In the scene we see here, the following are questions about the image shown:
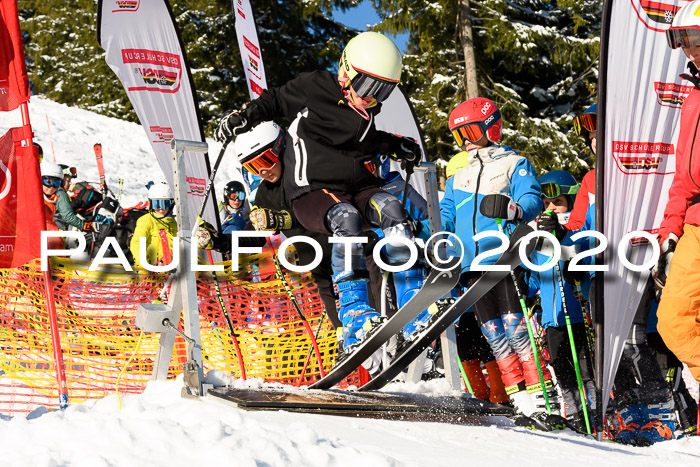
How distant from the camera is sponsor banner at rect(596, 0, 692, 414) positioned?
4883mm

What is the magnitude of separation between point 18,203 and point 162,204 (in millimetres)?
3007

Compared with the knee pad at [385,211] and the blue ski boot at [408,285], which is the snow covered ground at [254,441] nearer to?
the blue ski boot at [408,285]

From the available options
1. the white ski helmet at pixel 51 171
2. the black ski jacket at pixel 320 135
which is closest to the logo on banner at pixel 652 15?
the black ski jacket at pixel 320 135

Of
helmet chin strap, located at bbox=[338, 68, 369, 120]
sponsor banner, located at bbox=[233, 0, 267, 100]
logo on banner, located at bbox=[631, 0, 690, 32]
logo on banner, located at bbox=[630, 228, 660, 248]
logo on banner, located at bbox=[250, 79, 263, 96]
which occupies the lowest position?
logo on banner, located at bbox=[630, 228, 660, 248]

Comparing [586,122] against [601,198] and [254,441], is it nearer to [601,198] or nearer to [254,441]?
[601,198]

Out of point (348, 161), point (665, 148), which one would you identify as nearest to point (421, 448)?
point (348, 161)

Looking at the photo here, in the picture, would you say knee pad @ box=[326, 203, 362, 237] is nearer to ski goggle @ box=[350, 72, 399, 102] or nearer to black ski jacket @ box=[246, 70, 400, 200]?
black ski jacket @ box=[246, 70, 400, 200]

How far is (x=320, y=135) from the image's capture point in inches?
183

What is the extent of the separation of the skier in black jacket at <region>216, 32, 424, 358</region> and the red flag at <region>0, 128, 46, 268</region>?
1519 millimetres

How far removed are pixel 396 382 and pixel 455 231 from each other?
1.28 metres

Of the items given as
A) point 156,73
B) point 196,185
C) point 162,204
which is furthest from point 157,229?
point 156,73

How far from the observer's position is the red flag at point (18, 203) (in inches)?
201

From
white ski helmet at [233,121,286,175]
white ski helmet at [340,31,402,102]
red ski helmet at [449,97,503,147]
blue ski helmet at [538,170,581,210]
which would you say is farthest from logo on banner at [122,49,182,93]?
blue ski helmet at [538,170,581,210]

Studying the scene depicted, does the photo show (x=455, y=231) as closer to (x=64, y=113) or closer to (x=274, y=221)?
(x=274, y=221)
